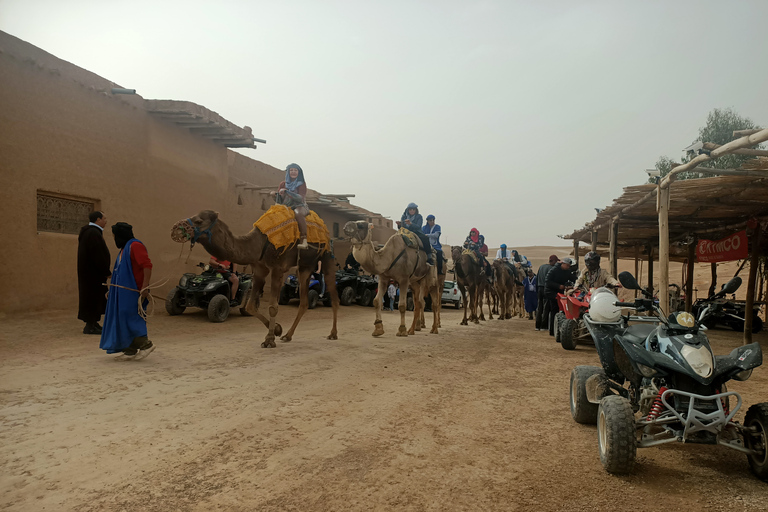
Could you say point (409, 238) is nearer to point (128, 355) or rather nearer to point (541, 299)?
point (541, 299)

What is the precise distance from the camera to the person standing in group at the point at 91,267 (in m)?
9.27

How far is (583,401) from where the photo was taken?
468cm

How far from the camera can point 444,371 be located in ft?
23.7

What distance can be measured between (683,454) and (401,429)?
2.32 m

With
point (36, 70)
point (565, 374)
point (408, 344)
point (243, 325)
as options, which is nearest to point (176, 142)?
point (36, 70)

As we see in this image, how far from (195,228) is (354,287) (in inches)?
541

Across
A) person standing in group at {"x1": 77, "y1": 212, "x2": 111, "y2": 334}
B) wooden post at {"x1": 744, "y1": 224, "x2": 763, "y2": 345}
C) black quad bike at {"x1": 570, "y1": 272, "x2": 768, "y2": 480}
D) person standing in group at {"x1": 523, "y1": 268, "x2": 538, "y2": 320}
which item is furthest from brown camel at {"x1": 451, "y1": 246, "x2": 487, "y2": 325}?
black quad bike at {"x1": 570, "y1": 272, "x2": 768, "y2": 480}

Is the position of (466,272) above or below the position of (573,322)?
above

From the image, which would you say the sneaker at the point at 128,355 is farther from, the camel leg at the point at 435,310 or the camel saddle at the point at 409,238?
the camel leg at the point at 435,310

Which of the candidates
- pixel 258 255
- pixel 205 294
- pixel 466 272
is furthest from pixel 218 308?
pixel 466 272

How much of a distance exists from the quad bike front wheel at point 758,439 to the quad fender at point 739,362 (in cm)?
29

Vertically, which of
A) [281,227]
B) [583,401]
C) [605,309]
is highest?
[281,227]

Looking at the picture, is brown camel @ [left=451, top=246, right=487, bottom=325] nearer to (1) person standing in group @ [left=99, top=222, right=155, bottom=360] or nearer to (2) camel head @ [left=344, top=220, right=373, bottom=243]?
(2) camel head @ [left=344, top=220, right=373, bottom=243]

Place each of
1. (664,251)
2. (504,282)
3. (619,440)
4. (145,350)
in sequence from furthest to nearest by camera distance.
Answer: (504,282), (664,251), (145,350), (619,440)
